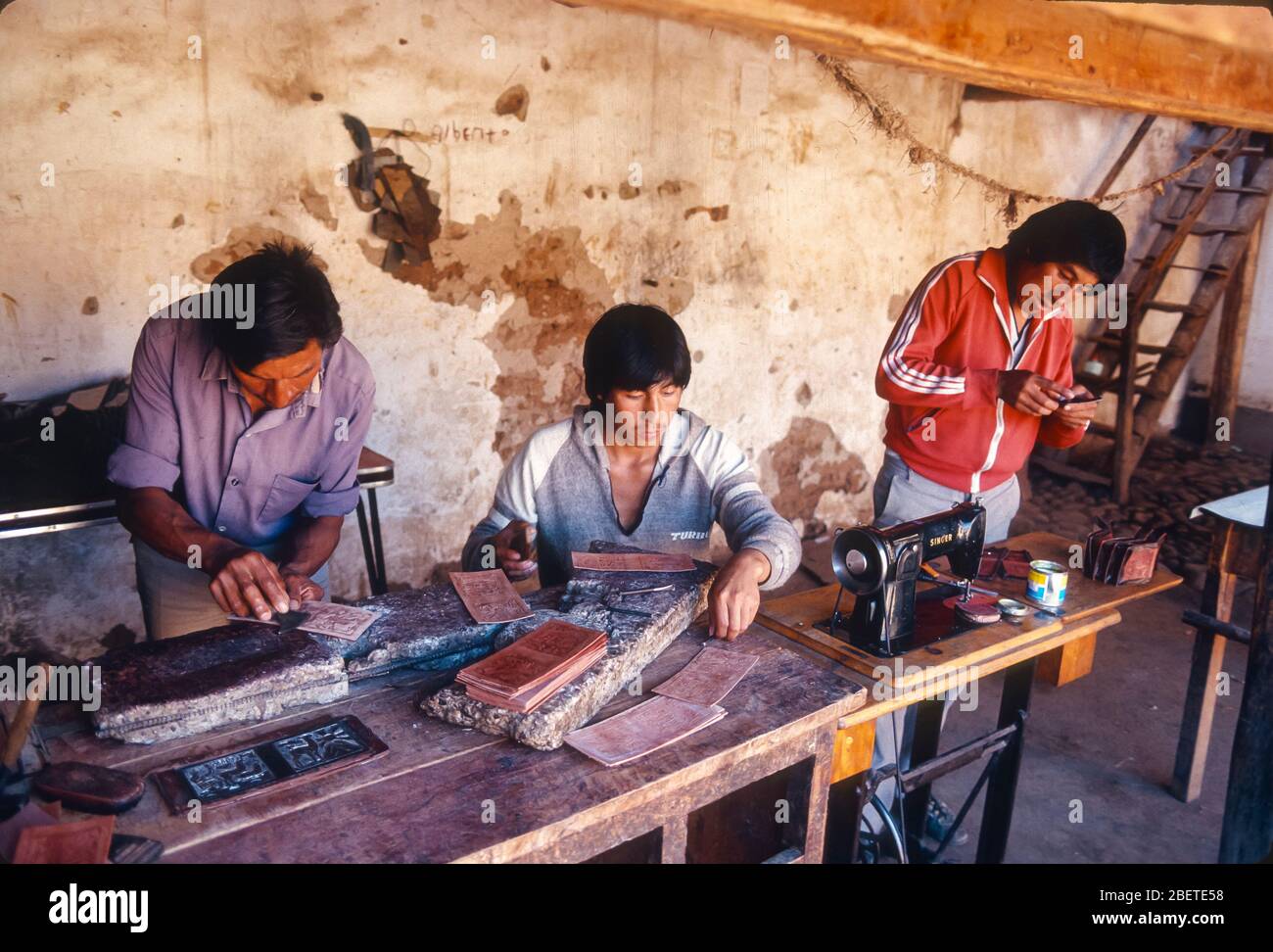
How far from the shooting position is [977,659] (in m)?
2.50

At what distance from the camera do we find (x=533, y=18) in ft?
15.2

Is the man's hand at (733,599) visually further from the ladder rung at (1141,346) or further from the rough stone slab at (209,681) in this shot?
the ladder rung at (1141,346)

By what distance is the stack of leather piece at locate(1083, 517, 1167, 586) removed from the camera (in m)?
3.01

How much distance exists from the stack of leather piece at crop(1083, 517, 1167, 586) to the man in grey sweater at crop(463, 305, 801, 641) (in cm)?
104

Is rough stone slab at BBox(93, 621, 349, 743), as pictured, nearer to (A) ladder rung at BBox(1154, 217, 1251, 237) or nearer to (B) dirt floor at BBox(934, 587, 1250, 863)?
(B) dirt floor at BBox(934, 587, 1250, 863)

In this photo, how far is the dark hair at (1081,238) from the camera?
115 inches

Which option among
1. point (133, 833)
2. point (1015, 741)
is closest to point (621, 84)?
point (1015, 741)

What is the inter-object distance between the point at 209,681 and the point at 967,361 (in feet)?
8.61

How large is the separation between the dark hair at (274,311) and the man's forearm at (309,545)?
59cm

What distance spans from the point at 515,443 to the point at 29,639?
2.40 metres

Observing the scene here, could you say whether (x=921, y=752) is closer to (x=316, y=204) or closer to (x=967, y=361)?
(x=967, y=361)
